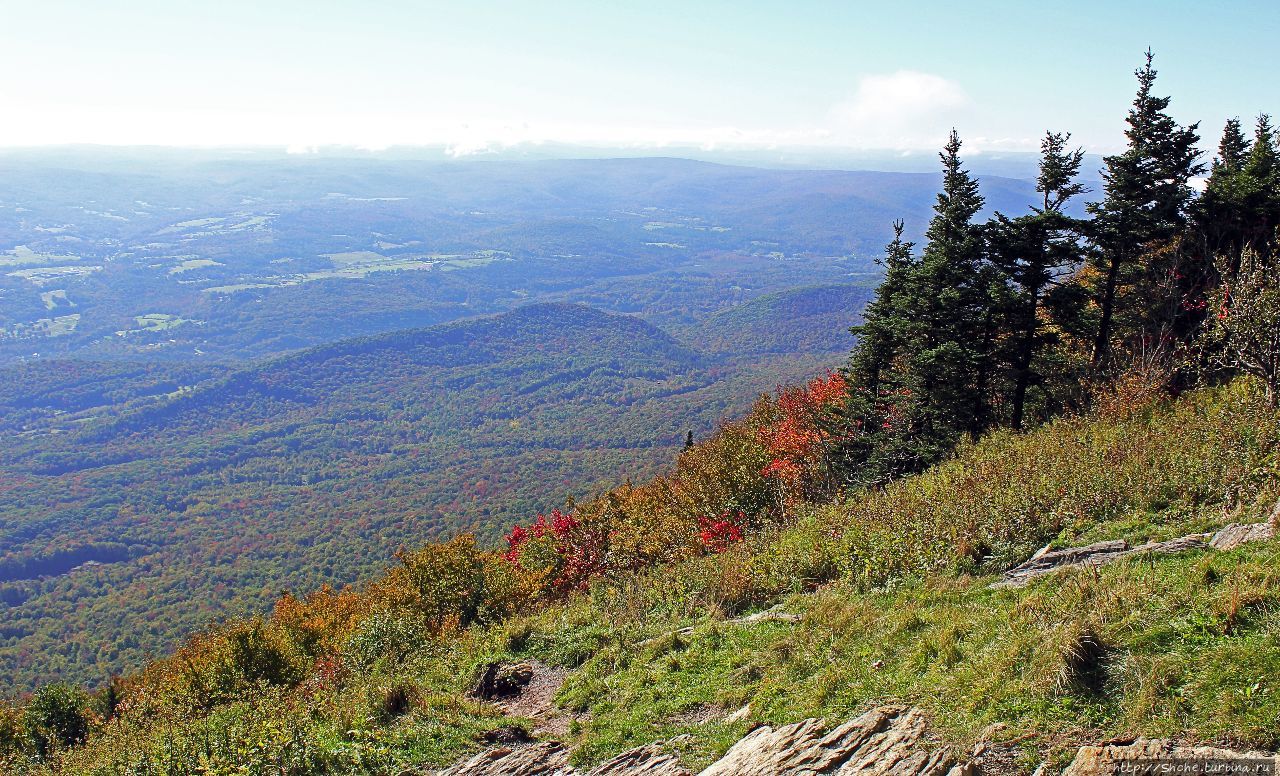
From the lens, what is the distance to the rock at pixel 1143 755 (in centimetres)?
489

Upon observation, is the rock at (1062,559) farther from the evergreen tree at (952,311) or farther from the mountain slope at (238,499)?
the mountain slope at (238,499)

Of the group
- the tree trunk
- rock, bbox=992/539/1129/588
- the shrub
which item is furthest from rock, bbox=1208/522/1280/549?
the shrub

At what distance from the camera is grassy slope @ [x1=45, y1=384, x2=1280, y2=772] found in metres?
6.18

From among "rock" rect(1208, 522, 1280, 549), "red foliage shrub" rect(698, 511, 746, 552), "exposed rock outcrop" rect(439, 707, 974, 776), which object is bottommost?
"red foliage shrub" rect(698, 511, 746, 552)

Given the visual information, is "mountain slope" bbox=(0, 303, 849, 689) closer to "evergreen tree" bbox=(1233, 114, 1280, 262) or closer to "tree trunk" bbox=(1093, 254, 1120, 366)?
"tree trunk" bbox=(1093, 254, 1120, 366)

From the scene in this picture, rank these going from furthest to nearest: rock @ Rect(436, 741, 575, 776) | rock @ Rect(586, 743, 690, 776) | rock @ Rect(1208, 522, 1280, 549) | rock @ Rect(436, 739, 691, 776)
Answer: rock @ Rect(436, 741, 575, 776)
rock @ Rect(1208, 522, 1280, 549)
rock @ Rect(436, 739, 691, 776)
rock @ Rect(586, 743, 690, 776)

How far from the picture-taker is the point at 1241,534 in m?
9.05

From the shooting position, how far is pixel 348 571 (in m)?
100

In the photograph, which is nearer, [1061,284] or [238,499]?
[1061,284]

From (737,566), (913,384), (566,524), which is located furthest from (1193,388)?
(566,524)

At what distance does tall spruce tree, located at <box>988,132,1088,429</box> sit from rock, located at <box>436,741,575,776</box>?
18.3 metres

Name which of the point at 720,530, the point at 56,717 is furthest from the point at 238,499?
the point at 720,530

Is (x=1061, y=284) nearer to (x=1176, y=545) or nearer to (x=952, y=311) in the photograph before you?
(x=952, y=311)

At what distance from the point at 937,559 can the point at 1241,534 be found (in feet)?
13.2
